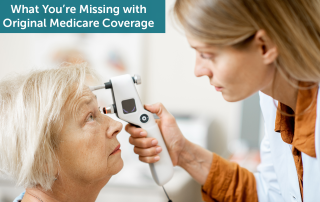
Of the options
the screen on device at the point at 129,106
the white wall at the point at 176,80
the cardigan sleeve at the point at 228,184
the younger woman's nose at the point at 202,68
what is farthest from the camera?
the white wall at the point at 176,80

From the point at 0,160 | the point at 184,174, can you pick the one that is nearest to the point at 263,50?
the point at 0,160

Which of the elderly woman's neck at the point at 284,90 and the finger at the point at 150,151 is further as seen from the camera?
the finger at the point at 150,151

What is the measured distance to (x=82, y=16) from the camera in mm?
2414

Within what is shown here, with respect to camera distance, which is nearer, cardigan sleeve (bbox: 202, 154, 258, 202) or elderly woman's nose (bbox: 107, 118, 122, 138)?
elderly woman's nose (bbox: 107, 118, 122, 138)

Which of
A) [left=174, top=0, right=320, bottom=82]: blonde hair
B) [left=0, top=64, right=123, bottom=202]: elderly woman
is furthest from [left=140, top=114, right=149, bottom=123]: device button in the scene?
[left=174, top=0, right=320, bottom=82]: blonde hair

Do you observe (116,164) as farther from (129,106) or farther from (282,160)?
(282,160)

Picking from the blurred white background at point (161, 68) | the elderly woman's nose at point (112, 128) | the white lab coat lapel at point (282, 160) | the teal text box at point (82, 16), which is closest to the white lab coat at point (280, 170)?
the white lab coat lapel at point (282, 160)

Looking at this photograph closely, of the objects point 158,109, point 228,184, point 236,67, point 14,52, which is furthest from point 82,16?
point 236,67

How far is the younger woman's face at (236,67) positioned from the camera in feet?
2.67

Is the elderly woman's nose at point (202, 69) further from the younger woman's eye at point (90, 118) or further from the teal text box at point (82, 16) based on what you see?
the teal text box at point (82, 16)

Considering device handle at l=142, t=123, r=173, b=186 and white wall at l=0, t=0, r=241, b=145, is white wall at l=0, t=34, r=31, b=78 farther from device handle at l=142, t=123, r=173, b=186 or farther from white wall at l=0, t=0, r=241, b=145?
device handle at l=142, t=123, r=173, b=186

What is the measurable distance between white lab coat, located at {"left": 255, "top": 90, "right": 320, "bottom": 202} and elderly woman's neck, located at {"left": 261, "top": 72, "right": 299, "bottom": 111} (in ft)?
0.29

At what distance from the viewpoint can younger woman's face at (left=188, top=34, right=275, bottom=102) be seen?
2.67ft

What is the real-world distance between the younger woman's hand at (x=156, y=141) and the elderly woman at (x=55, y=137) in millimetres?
109
